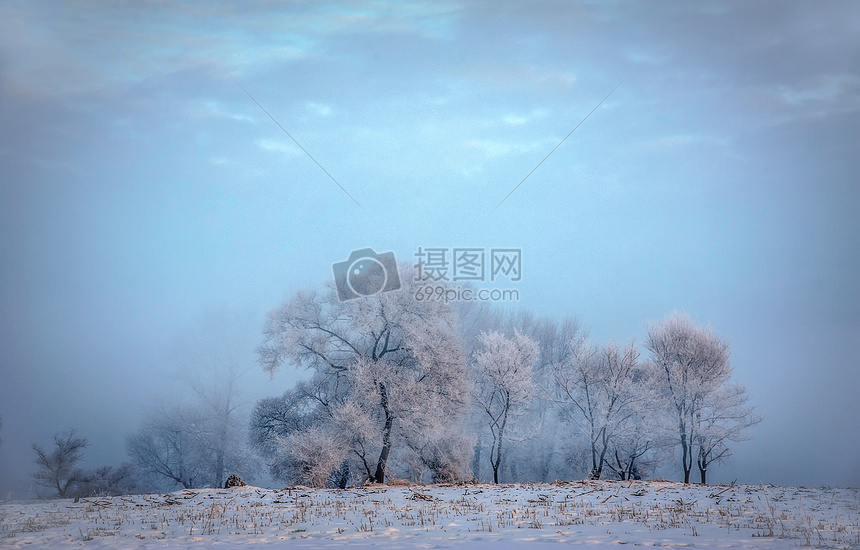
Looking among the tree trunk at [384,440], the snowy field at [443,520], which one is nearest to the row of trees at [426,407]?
the tree trunk at [384,440]

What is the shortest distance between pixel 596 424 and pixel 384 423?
14962 mm

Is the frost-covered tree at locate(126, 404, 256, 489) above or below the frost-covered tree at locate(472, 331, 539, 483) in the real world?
below

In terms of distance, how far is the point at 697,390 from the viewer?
32.9 metres

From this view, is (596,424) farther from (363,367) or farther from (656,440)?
(363,367)

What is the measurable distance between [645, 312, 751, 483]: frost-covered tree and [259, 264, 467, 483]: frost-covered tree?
49.4 ft

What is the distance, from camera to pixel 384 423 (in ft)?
83.5

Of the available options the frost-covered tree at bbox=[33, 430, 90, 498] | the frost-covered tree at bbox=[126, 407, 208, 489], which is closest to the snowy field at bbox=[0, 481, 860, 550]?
the frost-covered tree at bbox=[33, 430, 90, 498]

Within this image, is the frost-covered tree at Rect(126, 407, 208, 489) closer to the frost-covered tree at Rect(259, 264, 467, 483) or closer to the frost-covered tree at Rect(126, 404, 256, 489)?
the frost-covered tree at Rect(126, 404, 256, 489)

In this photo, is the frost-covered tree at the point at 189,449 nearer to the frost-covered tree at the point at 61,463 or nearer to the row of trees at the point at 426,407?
the row of trees at the point at 426,407

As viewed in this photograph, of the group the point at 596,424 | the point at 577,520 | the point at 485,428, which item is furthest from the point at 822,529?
the point at 485,428

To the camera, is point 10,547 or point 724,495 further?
point 724,495

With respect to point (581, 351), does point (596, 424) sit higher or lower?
lower

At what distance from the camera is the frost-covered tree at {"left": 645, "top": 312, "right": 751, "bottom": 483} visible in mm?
33312

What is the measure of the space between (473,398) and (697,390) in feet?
43.3
